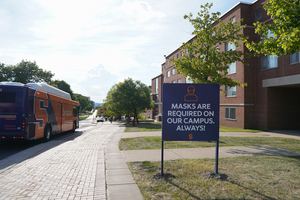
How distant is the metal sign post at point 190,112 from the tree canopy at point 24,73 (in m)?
57.4

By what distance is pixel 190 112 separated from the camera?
5.82 metres

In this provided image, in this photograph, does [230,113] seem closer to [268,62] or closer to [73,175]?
[268,62]

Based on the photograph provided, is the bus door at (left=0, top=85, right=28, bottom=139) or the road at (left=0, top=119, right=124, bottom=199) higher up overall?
the bus door at (left=0, top=85, right=28, bottom=139)

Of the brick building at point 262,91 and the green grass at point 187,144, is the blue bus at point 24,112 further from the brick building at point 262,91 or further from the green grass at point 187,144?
the brick building at point 262,91

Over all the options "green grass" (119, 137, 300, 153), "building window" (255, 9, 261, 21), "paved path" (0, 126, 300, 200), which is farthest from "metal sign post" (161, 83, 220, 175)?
"building window" (255, 9, 261, 21)

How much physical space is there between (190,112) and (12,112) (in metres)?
9.14

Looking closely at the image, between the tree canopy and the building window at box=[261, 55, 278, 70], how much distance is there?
52.0m

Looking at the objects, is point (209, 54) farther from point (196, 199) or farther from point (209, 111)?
point (196, 199)

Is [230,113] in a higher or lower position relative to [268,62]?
lower

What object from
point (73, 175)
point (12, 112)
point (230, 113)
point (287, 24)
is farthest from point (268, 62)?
point (12, 112)

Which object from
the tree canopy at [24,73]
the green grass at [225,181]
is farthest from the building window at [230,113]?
the tree canopy at [24,73]

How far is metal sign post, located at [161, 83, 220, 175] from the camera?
18.8 ft

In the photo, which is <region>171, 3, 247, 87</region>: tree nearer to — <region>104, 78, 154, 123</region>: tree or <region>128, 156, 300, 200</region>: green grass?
<region>128, 156, 300, 200</region>: green grass

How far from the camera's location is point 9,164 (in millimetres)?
7152
